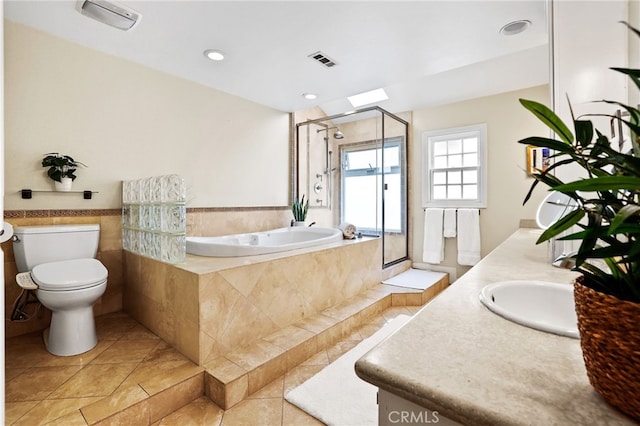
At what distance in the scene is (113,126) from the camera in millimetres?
2570

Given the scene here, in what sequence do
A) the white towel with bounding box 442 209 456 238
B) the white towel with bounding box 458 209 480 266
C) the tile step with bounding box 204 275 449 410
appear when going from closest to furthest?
the tile step with bounding box 204 275 449 410 < the white towel with bounding box 458 209 480 266 < the white towel with bounding box 442 209 456 238

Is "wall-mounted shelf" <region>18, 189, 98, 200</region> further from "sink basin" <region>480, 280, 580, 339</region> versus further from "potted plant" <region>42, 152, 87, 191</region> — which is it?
"sink basin" <region>480, 280, 580, 339</region>

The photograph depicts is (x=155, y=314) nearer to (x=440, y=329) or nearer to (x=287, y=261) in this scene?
(x=287, y=261)

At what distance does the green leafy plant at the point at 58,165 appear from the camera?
2213mm

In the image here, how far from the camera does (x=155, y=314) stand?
217cm

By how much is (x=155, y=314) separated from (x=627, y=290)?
8.18 ft

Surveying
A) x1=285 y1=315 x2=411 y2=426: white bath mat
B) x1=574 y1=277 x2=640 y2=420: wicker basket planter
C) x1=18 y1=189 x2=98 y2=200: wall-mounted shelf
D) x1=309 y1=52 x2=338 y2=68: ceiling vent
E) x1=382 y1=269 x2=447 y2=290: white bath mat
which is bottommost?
x1=285 y1=315 x2=411 y2=426: white bath mat

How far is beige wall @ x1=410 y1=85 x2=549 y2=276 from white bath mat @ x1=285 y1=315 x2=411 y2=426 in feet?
8.86

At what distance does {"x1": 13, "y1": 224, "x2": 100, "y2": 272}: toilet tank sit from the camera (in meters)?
2.00

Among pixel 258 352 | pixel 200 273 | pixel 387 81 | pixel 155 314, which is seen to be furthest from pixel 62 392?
pixel 387 81

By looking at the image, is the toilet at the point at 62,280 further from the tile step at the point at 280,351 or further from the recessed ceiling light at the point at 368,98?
the recessed ceiling light at the point at 368,98

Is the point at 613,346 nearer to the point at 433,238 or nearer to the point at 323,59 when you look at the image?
A: the point at 323,59

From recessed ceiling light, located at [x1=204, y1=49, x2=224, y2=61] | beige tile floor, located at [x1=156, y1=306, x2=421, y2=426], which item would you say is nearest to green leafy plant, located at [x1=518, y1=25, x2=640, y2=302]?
beige tile floor, located at [x1=156, y1=306, x2=421, y2=426]

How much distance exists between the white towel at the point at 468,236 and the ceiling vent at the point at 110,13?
3890 millimetres
